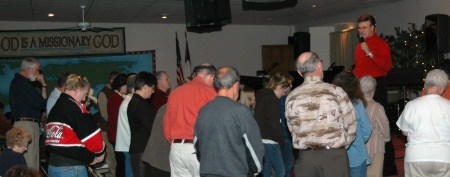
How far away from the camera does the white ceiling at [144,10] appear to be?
527 inches

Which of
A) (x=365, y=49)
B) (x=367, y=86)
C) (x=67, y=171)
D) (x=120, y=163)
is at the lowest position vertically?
(x=120, y=163)

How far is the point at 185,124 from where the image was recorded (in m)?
5.31

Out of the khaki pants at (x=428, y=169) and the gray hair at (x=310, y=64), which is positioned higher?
the gray hair at (x=310, y=64)

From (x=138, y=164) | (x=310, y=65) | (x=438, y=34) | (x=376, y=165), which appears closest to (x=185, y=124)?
(x=310, y=65)

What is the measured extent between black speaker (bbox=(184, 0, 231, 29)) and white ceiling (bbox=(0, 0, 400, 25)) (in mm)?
1991

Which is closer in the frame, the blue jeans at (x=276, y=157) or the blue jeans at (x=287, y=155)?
the blue jeans at (x=276, y=157)

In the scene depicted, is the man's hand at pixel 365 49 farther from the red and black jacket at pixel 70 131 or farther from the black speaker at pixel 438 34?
the black speaker at pixel 438 34

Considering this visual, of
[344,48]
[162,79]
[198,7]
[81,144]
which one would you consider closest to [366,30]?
[162,79]

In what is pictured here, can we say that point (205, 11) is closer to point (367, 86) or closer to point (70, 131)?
point (367, 86)

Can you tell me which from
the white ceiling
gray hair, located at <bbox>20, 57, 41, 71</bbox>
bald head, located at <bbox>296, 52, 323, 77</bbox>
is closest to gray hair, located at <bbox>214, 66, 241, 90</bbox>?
bald head, located at <bbox>296, 52, 323, 77</bbox>

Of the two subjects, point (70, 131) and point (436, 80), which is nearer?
point (70, 131)

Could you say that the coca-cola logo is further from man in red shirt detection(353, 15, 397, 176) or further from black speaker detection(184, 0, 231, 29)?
black speaker detection(184, 0, 231, 29)

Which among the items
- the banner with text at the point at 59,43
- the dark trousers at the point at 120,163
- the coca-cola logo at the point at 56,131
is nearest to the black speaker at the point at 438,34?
the dark trousers at the point at 120,163

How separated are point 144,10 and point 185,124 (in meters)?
9.81
